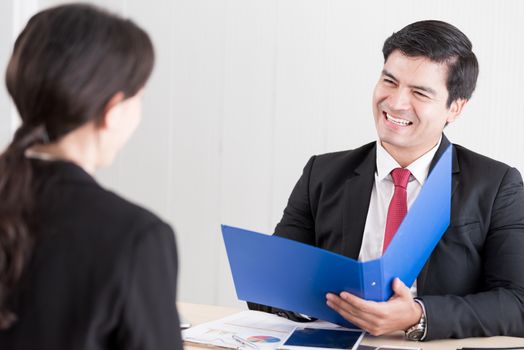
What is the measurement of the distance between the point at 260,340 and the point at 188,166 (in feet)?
5.42

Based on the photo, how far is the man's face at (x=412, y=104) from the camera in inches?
86.4

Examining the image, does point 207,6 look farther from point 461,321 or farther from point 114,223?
point 114,223

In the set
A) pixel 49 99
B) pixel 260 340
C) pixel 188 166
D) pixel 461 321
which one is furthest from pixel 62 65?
pixel 188 166

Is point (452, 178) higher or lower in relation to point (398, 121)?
lower

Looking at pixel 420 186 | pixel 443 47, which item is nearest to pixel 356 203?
pixel 420 186

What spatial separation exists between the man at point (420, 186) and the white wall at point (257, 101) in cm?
46

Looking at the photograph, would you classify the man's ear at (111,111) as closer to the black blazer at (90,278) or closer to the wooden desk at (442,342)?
the black blazer at (90,278)

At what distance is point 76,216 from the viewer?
967mm

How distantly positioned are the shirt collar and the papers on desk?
585 millimetres

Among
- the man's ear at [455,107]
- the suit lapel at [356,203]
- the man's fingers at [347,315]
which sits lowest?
the man's fingers at [347,315]

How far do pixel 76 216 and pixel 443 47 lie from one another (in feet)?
5.08

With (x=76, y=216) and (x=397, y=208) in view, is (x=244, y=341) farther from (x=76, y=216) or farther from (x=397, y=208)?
(x=76, y=216)

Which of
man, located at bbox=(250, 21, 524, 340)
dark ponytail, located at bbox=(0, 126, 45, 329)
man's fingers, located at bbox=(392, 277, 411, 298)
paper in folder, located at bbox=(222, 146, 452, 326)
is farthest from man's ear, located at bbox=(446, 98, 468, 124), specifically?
dark ponytail, located at bbox=(0, 126, 45, 329)

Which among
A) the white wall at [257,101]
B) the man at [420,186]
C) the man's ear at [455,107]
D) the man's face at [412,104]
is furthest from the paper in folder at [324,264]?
the white wall at [257,101]
